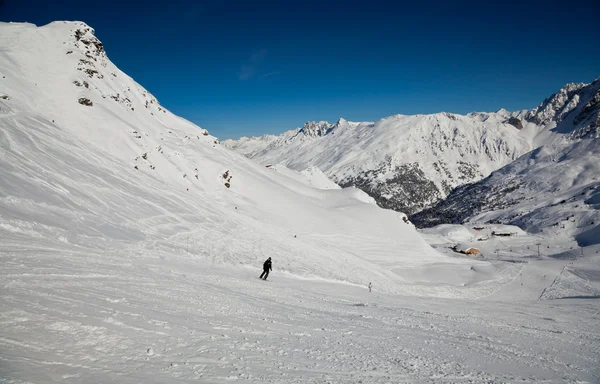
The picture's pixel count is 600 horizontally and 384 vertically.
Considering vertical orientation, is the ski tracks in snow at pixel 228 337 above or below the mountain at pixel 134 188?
below

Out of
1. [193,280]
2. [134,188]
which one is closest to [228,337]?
[193,280]

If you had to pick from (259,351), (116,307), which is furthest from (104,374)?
(116,307)

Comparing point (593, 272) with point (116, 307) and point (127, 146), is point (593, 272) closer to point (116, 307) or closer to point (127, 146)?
point (116, 307)

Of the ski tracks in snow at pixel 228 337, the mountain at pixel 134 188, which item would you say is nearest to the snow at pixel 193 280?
the ski tracks in snow at pixel 228 337

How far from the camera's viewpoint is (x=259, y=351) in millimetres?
9539

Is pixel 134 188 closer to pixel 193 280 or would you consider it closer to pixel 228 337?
pixel 193 280

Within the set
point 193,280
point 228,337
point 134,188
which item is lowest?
point 228,337

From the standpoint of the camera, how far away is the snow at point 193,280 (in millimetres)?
8625

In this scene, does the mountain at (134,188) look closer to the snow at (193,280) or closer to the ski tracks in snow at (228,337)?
the snow at (193,280)

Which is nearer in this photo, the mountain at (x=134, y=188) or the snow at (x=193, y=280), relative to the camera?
the snow at (x=193, y=280)

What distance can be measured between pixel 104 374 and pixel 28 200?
75.1ft

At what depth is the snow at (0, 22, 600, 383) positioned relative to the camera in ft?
28.3

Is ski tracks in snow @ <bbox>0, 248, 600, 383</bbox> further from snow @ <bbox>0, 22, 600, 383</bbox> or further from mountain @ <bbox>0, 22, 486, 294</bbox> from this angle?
mountain @ <bbox>0, 22, 486, 294</bbox>

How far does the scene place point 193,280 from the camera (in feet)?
63.0
